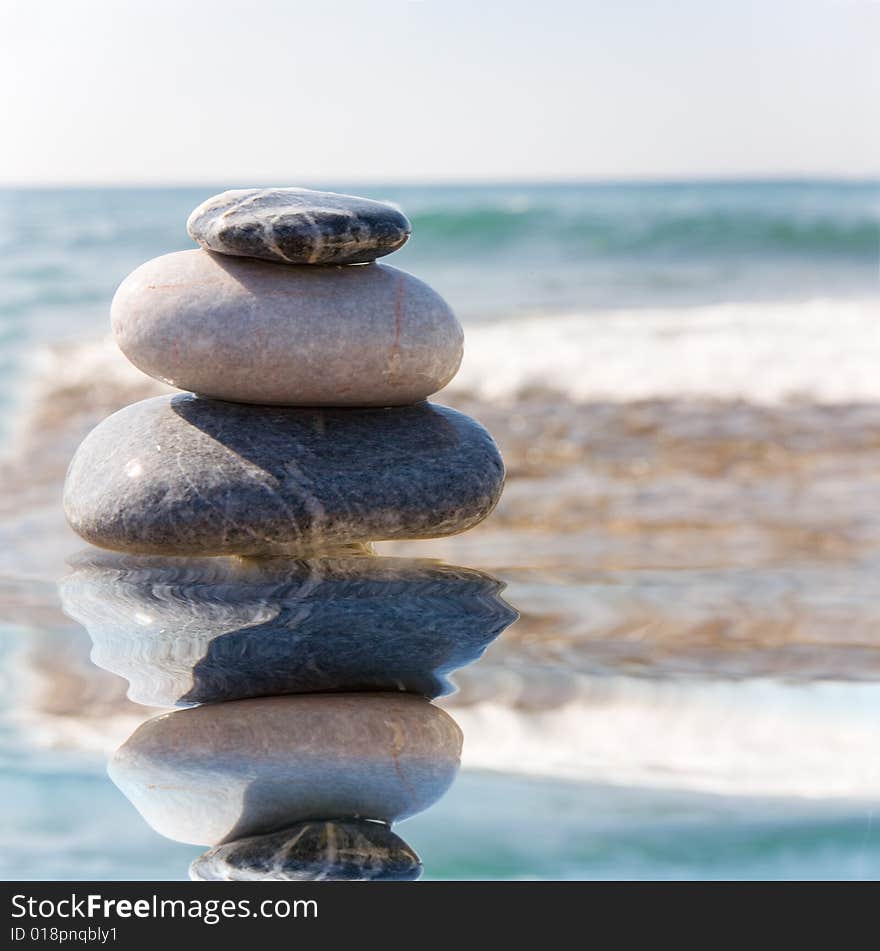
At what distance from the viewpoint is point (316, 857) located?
1.67 m

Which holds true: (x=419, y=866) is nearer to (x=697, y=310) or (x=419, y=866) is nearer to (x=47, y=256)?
(x=697, y=310)

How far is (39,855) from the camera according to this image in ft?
5.83

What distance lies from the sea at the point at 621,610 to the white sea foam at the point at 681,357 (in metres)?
0.03

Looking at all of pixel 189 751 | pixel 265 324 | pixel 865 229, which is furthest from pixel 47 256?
pixel 189 751

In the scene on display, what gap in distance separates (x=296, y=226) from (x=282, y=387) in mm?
374

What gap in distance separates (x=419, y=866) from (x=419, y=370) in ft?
4.77

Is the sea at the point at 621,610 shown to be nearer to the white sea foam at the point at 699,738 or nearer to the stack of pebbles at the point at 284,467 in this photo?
the white sea foam at the point at 699,738

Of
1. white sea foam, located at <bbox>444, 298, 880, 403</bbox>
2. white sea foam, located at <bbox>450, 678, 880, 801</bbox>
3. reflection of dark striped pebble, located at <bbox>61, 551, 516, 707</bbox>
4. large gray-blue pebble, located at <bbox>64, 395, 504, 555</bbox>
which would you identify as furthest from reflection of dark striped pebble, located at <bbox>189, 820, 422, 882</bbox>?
white sea foam, located at <bbox>444, 298, 880, 403</bbox>

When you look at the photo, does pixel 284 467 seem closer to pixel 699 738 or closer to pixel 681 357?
pixel 699 738

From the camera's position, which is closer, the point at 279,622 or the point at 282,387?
the point at 279,622

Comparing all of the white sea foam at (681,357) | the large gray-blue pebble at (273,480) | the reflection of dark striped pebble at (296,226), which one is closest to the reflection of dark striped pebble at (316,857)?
the large gray-blue pebble at (273,480)

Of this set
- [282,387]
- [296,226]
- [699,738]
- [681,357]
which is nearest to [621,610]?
[699,738]

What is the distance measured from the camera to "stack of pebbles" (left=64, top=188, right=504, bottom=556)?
277cm

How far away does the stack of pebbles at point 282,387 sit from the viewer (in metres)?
2.77
